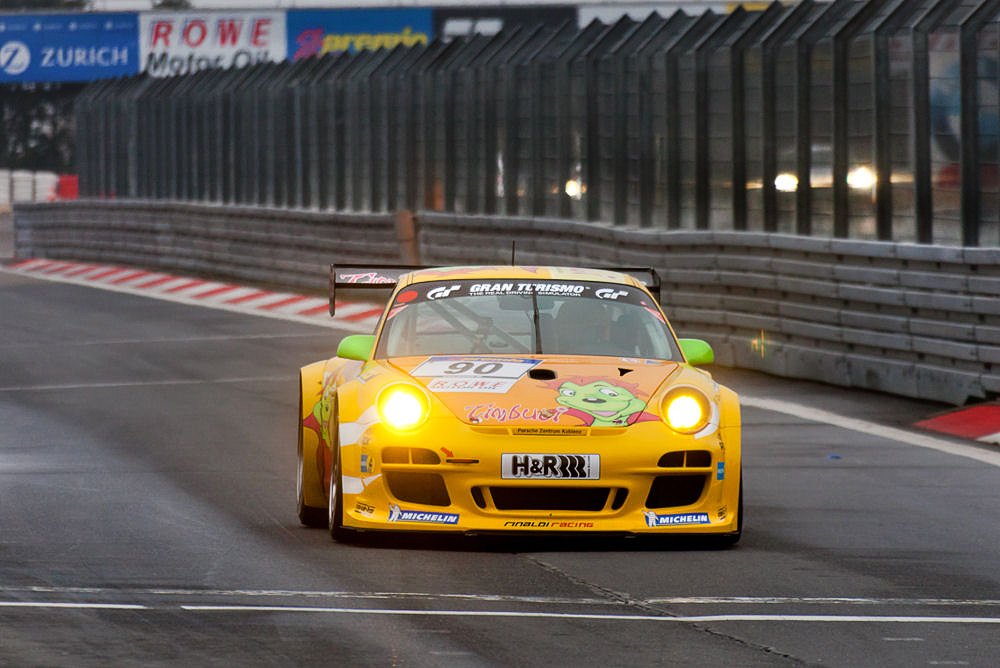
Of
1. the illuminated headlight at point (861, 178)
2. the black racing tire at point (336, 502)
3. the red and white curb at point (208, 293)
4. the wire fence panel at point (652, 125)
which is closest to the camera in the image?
the black racing tire at point (336, 502)

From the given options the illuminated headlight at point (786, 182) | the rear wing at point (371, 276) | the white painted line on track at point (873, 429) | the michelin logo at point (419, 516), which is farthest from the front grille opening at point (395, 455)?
the illuminated headlight at point (786, 182)

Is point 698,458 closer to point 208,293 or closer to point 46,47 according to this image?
point 208,293

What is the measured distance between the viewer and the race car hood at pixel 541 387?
866 cm

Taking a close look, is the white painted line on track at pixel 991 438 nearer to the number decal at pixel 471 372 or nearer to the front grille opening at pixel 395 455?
the number decal at pixel 471 372

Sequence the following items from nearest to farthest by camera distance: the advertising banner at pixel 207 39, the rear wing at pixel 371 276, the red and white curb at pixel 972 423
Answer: the rear wing at pixel 371 276
the red and white curb at pixel 972 423
the advertising banner at pixel 207 39

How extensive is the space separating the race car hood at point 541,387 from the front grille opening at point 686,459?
0.60ft

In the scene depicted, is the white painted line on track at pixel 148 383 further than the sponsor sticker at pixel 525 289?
Yes

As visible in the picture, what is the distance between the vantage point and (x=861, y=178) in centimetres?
1733

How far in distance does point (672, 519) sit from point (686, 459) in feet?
0.84

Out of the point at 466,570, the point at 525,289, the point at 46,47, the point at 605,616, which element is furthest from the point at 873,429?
the point at 46,47

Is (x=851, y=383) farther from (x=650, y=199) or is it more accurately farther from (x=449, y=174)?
(x=449, y=174)

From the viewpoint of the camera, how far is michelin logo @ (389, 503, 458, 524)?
862 centimetres

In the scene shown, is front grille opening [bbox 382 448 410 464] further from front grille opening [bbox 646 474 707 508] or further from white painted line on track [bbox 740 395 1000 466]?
white painted line on track [bbox 740 395 1000 466]

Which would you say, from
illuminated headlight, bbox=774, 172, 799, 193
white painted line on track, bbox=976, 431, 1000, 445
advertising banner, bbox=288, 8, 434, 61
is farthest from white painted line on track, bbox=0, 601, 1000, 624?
advertising banner, bbox=288, 8, 434, 61
